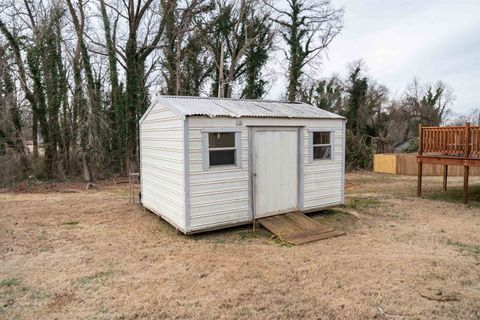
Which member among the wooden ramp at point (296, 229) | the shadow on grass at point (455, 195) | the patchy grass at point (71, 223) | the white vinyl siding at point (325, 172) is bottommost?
the shadow on grass at point (455, 195)

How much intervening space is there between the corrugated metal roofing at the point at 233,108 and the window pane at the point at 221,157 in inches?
27.2

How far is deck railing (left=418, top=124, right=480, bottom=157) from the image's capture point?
29.7ft

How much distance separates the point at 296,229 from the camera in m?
6.22

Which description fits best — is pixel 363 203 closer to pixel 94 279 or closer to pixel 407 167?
pixel 94 279

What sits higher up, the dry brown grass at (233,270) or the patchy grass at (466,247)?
the dry brown grass at (233,270)

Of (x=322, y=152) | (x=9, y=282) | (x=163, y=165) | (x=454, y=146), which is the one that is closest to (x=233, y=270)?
(x=9, y=282)

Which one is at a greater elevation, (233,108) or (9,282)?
(233,108)

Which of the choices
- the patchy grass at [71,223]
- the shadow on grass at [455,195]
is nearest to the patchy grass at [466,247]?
the shadow on grass at [455,195]

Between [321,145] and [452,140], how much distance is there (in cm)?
486

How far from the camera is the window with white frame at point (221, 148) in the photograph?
19.5ft

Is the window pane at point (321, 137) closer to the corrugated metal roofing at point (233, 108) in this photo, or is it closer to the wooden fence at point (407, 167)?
the corrugated metal roofing at point (233, 108)

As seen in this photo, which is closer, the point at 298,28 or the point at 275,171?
the point at 275,171

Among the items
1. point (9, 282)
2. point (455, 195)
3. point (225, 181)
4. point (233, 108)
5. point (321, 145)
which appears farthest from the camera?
point (455, 195)

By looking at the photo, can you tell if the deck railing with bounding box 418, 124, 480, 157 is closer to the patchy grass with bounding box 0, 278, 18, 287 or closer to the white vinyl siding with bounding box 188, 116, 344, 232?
the white vinyl siding with bounding box 188, 116, 344, 232
